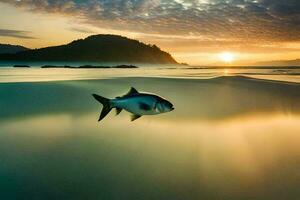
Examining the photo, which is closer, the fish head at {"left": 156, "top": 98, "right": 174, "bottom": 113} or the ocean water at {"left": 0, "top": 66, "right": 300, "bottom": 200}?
the ocean water at {"left": 0, "top": 66, "right": 300, "bottom": 200}

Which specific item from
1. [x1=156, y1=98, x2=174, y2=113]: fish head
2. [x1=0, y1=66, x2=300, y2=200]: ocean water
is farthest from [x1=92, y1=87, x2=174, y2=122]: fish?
[x1=0, y1=66, x2=300, y2=200]: ocean water

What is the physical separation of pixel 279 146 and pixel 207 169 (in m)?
2.12

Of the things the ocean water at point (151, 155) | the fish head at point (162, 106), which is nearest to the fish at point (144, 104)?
the fish head at point (162, 106)

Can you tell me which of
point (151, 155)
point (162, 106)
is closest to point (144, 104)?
point (162, 106)

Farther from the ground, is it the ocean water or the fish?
the fish

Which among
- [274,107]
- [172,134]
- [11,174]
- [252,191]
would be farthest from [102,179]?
[274,107]

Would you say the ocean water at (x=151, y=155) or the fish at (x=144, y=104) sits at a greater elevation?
the fish at (x=144, y=104)

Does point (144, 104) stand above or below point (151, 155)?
above

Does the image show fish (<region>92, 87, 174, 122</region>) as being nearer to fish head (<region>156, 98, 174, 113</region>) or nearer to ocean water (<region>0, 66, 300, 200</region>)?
fish head (<region>156, 98, 174, 113</region>)

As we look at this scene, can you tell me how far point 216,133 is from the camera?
8.36 m

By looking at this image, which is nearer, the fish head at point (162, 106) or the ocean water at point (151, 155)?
the ocean water at point (151, 155)

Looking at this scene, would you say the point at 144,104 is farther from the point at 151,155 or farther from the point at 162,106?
the point at 151,155

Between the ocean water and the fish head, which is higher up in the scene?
the fish head

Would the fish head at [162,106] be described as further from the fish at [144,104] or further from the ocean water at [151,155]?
the ocean water at [151,155]
